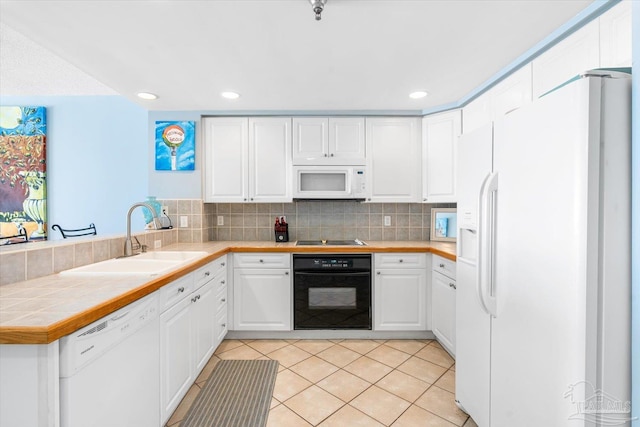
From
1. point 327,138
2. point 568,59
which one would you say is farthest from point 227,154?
point 568,59

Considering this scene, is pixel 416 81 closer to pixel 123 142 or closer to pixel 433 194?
pixel 433 194

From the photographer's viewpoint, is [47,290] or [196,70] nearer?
[47,290]

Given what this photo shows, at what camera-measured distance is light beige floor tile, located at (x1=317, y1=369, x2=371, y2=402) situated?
1.92 meters

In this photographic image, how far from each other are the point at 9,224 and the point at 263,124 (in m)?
3.93

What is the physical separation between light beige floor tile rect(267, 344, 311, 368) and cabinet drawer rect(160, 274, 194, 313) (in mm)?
998

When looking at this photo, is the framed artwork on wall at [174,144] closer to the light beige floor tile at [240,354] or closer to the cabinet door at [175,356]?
the cabinet door at [175,356]

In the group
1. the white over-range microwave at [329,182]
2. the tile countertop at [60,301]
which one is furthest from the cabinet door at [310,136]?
the tile countertop at [60,301]

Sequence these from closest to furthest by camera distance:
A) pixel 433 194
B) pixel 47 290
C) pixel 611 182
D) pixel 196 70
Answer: pixel 611 182, pixel 47 290, pixel 196 70, pixel 433 194

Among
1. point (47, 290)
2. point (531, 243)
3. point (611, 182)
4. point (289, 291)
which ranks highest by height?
point (611, 182)

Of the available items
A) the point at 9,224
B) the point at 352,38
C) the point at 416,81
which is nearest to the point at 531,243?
the point at 352,38

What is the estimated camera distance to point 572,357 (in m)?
0.93

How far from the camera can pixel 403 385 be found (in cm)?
202

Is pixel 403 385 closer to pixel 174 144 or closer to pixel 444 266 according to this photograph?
pixel 444 266

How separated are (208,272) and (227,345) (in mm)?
871
